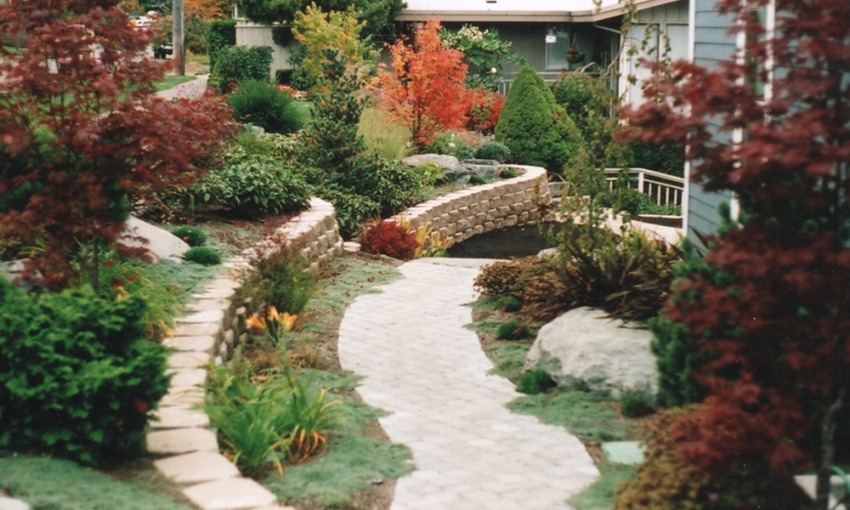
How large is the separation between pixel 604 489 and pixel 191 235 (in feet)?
19.8

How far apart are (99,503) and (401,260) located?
31.6 feet

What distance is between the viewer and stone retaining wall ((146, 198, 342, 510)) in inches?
216

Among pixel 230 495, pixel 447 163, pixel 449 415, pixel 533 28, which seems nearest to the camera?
pixel 230 495

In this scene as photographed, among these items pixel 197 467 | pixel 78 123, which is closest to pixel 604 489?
pixel 197 467

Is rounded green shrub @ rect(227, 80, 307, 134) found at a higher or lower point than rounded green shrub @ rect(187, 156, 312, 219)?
higher

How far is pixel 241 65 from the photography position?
31.6 m

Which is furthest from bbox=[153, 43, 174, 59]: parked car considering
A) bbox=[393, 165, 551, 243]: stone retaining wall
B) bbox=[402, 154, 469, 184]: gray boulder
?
bbox=[402, 154, 469, 184]: gray boulder

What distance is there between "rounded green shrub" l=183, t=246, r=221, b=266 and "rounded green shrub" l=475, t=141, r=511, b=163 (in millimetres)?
11130

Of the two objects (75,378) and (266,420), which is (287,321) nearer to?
(266,420)

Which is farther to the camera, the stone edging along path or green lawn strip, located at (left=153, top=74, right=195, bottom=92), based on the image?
green lawn strip, located at (left=153, top=74, right=195, bottom=92)

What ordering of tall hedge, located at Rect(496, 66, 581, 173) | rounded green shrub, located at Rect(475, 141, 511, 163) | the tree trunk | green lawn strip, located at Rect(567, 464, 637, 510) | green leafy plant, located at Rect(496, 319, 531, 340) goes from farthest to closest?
tall hedge, located at Rect(496, 66, 581, 173) → rounded green shrub, located at Rect(475, 141, 511, 163) → green leafy plant, located at Rect(496, 319, 531, 340) → green lawn strip, located at Rect(567, 464, 637, 510) → the tree trunk

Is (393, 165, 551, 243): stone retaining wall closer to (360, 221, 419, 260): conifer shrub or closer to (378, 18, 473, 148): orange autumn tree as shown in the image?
(360, 221, 419, 260): conifer shrub

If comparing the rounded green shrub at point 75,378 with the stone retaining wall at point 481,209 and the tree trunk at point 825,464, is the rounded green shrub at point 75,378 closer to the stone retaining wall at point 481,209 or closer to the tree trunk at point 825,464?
the tree trunk at point 825,464

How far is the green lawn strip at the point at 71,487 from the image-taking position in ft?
16.5
